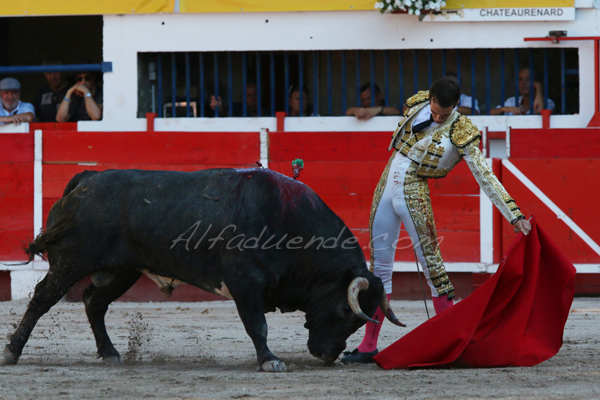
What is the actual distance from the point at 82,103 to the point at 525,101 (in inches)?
154

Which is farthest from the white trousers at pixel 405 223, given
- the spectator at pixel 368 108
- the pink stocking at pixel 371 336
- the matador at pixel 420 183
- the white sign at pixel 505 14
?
the white sign at pixel 505 14

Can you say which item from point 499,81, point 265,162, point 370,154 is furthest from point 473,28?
point 265,162

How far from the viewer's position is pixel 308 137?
19.6ft

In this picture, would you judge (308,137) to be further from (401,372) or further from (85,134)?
(401,372)

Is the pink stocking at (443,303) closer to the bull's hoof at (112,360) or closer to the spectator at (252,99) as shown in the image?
the bull's hoof at (112,360)

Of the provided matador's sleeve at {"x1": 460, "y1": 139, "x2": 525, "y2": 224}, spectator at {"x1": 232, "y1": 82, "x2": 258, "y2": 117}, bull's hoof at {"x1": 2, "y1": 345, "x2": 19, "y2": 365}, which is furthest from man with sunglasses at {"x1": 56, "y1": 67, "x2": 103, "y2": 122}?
matador's sleeve at {"x1": 460, "y1": 139, "x2": 525, "y2": 224}

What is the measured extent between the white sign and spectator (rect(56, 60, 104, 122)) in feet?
9.80

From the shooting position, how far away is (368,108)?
22.5 ft

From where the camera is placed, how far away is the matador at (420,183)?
3.32 metres

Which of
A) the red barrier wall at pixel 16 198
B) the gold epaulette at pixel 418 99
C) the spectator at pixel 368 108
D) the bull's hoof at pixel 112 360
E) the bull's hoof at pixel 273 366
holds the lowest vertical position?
the bull's hoof at pixel 112 360

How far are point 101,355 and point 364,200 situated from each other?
2.78m

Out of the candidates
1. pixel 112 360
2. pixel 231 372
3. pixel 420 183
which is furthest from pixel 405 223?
pixel 112 360

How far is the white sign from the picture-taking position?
6641 mm

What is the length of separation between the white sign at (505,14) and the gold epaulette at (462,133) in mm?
3683
